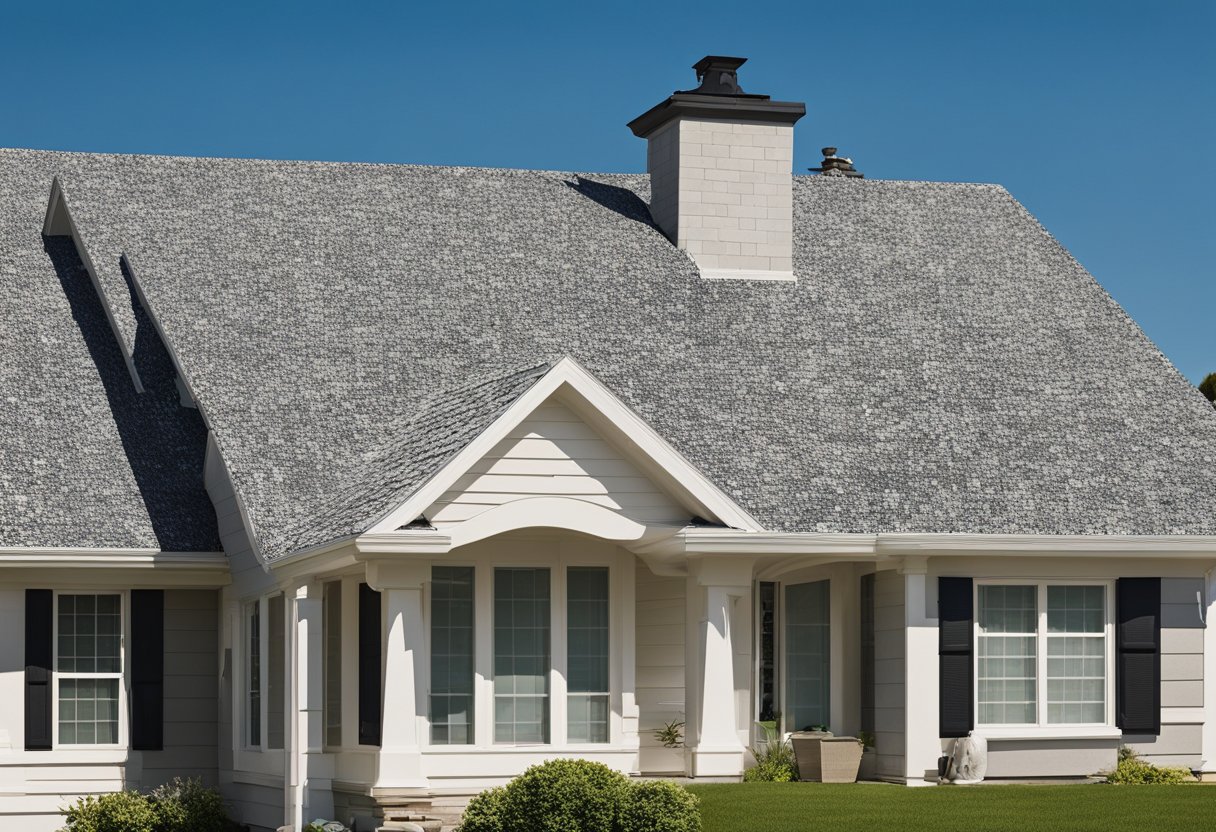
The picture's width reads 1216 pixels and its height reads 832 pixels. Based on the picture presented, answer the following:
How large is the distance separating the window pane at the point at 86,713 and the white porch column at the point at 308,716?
3.26 meters

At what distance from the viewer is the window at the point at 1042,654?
66.0 ft

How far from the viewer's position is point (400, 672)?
1698cm

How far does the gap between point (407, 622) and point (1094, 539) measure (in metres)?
7.29

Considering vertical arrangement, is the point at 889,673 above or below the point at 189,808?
above

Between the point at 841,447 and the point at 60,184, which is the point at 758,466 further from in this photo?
the point at 60,184

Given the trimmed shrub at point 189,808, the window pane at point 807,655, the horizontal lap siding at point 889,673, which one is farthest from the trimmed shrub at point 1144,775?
the trimmed shrub at point 189,808

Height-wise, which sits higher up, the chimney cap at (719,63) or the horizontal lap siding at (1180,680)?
the chimney cap at (719,63)

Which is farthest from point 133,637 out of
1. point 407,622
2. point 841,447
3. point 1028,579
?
point 1028,579

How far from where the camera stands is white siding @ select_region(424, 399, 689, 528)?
1744 cm

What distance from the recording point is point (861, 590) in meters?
20.6

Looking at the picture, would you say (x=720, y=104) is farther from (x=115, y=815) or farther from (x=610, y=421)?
(x=115, y=815)

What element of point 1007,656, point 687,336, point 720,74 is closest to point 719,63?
point 720,74

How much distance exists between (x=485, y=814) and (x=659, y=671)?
178 inches

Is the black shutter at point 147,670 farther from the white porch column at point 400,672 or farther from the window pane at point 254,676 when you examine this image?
the white porch column at point 400,672
